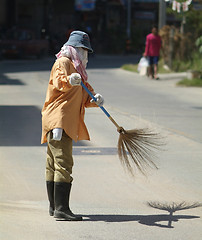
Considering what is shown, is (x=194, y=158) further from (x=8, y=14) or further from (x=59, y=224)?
(x=8, y=14)

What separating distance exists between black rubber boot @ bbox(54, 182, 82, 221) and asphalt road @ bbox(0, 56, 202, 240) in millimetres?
87

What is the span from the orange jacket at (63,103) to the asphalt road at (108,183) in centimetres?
86

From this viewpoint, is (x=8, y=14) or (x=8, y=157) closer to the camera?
(x=8, y=157)

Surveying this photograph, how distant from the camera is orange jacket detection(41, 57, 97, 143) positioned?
6008 millimetres

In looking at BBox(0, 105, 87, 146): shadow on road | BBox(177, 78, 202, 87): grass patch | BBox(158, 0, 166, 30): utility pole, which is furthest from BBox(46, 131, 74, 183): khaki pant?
BBox(158, 0, 166, 30): utility pole

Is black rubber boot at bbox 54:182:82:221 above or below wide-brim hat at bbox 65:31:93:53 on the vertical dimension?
below

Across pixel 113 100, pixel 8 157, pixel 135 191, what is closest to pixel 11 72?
pixel 113 100

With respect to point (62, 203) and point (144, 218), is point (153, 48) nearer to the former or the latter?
Answer: point (144, 218)

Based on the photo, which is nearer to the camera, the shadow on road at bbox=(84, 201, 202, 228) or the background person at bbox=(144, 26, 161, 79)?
the shadow on road at bbox=(84, 201, 202, 228)

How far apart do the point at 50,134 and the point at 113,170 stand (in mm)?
2381

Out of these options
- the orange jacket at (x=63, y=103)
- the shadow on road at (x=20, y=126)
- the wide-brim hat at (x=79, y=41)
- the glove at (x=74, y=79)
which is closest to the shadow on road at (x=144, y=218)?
the orange jacket at (x=63, y=103)

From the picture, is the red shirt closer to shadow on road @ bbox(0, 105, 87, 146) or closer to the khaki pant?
shadow on road @ bbox(0, 105, 87, 146)

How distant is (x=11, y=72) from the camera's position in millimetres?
26688

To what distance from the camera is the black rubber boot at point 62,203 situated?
6.06 m
